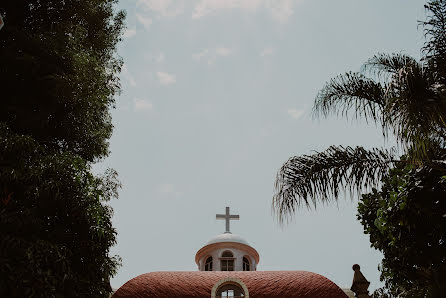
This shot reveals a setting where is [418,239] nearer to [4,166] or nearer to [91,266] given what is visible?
[91,266]

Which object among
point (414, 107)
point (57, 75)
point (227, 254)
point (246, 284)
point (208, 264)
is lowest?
point (246, 284)

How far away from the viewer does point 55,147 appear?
11.2 metres

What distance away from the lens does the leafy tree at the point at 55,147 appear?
8500 millimetres

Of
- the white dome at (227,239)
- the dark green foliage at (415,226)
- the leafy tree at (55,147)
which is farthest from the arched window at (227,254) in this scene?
the dark green foliage at (415,226)

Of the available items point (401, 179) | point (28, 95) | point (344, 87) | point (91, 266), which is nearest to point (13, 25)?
point (28, 95)

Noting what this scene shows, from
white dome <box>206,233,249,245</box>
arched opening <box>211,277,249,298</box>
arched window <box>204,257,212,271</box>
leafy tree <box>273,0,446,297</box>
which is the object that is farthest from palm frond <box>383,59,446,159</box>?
arched window <box>204,257,212,271</box>

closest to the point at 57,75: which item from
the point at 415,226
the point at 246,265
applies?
the point at 415,226

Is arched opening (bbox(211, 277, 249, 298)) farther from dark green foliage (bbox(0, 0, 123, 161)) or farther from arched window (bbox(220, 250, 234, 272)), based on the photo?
dark green foliage (bbox(0, 0, 123, 161))

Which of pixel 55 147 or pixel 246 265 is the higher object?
pixel 55 147

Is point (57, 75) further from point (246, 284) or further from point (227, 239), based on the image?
point (227, 239)

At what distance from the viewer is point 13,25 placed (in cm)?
1093

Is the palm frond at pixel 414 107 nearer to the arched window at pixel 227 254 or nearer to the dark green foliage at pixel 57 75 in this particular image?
the dark green foliage at pixel 57 75

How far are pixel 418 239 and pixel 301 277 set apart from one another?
5694 millimetres

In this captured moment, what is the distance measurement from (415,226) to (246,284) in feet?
20.5
